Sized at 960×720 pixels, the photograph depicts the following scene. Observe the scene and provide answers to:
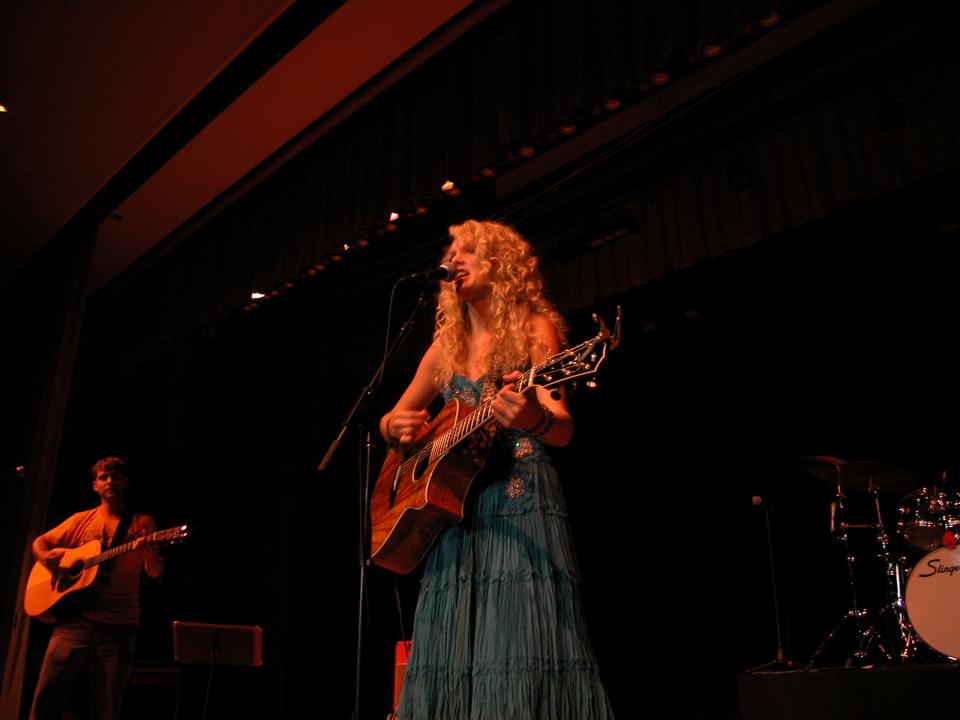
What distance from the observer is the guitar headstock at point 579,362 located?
7.34ft

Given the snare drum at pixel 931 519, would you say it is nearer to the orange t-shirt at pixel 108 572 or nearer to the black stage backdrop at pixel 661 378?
the black stage backdrop at pixel 661 378

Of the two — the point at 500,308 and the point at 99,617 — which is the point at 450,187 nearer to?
the point at 500,308

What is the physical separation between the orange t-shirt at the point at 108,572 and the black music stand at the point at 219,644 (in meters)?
0.41

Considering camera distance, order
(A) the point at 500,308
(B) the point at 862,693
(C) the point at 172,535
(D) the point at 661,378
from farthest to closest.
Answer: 1. (D) the point at 661,378
2. (C) the point at 172,535
3. (B) the point at 862,693
4. (A) the point at 500,308

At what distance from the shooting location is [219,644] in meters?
5.75

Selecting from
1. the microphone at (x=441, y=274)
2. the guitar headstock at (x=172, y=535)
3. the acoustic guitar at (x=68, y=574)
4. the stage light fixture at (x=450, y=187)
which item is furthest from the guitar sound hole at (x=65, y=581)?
the microphone at (x=441, y=274)

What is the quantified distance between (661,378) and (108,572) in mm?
4690

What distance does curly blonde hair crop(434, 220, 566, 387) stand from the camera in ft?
8.93

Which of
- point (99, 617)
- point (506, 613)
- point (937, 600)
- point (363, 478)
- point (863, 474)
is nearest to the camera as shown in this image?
point (506, 613)

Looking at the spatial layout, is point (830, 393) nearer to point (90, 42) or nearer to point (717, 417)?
point (717, 417)

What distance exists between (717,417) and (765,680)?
10.1 ft

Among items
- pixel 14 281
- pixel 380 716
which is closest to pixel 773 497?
pixel 380 716

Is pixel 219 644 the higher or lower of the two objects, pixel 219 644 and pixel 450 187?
the lower

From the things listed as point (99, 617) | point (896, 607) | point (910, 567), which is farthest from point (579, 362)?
point (99, 617)
